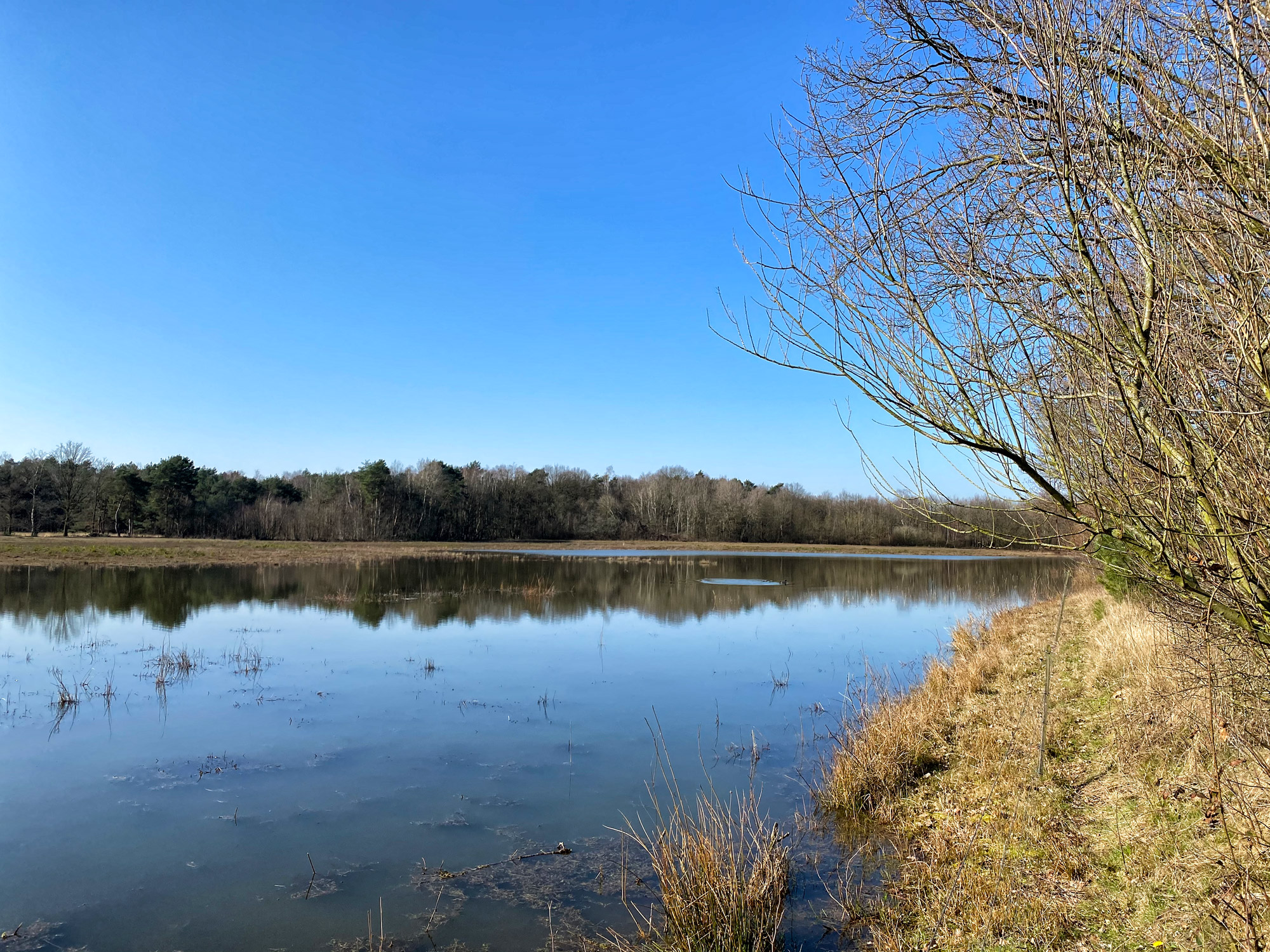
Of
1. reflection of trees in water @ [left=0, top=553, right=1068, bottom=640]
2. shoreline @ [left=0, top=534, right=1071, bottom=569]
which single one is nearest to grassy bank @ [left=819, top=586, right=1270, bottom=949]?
reflection of trees in water @ [left=0, top=553, right=1068, bottom=640]

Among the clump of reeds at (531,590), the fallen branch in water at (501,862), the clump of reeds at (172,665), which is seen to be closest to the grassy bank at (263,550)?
the clump of reeds at (531,590)

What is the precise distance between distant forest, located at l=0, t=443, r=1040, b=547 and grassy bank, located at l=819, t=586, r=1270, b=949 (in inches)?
1966

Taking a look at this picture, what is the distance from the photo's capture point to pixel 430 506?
7656cm

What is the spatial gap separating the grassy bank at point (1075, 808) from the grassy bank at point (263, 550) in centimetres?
2037

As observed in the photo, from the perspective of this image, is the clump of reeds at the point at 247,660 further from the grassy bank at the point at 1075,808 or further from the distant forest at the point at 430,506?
the distant forest at the point at 430,506

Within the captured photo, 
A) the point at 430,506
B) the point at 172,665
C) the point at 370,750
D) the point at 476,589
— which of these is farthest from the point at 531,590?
the point at 430,506

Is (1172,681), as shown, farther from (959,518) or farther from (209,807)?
(209,807)

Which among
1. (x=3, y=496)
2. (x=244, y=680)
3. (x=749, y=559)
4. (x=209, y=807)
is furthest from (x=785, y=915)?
(x=3, y=496)

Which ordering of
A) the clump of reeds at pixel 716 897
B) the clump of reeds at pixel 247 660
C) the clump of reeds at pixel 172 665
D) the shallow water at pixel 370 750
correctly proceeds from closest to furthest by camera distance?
the clump of reeds at pixel 716 897 → the shallow water at pixel 370 750 → the clump of reeds at pixel 172 665 → the clump of reeds at pixel 247 660

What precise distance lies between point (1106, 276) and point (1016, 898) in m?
4.07

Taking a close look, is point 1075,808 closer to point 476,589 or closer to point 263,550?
point 476,589

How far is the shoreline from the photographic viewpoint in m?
39.3

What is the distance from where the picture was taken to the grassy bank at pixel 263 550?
130ft

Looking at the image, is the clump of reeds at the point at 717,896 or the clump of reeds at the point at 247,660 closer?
the clump of reeds at the point at 717,896
